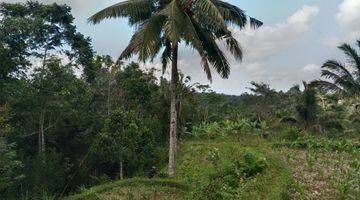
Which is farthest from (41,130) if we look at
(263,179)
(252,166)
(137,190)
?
(263,179)

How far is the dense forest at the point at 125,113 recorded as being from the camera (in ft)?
60.8

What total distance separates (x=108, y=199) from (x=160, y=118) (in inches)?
672

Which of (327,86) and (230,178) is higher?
(327,86)

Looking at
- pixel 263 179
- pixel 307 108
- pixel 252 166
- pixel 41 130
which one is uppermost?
pixel 307 108

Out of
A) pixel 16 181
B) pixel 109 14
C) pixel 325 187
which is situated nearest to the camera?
pixel 325 187

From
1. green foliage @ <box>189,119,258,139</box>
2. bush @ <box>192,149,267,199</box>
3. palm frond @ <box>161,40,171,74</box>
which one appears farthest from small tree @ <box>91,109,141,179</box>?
green foliage @ <box>189,119,258,139</box>

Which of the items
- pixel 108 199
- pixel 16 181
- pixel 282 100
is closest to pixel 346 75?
pixel 108 199

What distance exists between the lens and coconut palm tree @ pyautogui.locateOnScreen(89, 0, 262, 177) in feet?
59.4

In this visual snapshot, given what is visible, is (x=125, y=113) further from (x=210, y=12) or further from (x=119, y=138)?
(x=210, y=12)

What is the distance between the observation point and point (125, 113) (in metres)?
26.3

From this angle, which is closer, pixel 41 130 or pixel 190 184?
pixel 190 184

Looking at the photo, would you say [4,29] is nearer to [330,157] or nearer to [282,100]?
[330,157]

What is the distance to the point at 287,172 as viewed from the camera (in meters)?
14.6

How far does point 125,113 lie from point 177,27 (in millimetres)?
9773
